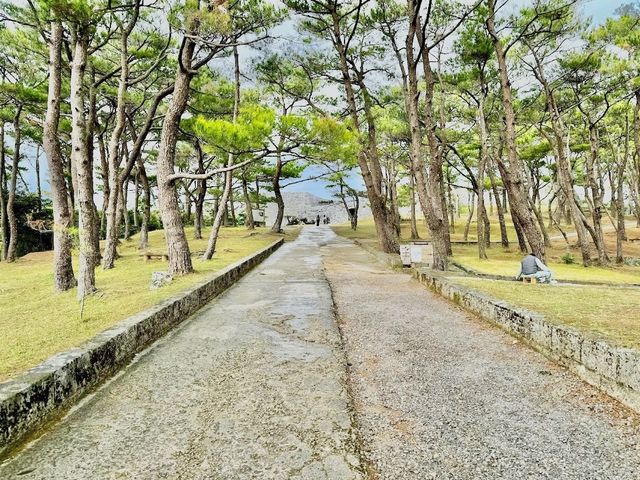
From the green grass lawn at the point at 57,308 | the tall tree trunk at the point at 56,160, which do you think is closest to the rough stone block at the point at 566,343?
the green grass lawn at the point at 57,308

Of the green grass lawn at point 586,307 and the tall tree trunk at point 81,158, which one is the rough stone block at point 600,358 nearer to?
the green grass lawn at point 586,307

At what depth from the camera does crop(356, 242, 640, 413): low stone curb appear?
2.87 metres

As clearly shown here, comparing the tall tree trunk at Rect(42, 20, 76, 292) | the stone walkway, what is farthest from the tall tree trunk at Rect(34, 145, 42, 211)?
the stone walkway

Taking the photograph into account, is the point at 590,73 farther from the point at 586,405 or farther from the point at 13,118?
the point at 13,118

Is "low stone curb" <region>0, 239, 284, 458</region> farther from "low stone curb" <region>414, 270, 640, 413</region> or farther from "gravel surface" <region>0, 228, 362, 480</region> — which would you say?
"low stone curb" <region>414, 270, 640, 413</region>

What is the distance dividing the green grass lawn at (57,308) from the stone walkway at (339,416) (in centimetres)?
110

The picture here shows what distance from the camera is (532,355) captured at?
13.0 feet

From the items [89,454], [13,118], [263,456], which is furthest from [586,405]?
[13,118]

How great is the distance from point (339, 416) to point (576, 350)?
6.81 feet

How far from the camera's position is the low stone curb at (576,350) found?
9.41 feet

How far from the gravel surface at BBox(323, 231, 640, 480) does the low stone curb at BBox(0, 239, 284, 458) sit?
6.49ft

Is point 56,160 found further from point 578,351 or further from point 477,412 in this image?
point 578,351

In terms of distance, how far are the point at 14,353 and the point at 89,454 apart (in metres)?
2.71

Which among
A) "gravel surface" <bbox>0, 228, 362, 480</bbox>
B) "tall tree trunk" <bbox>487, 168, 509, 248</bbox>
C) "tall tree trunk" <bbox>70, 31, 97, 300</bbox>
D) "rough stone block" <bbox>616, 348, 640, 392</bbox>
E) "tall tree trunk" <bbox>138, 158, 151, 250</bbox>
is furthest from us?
"tall tree trunk" <bbox>487, 168, 509, 248</bbox>
